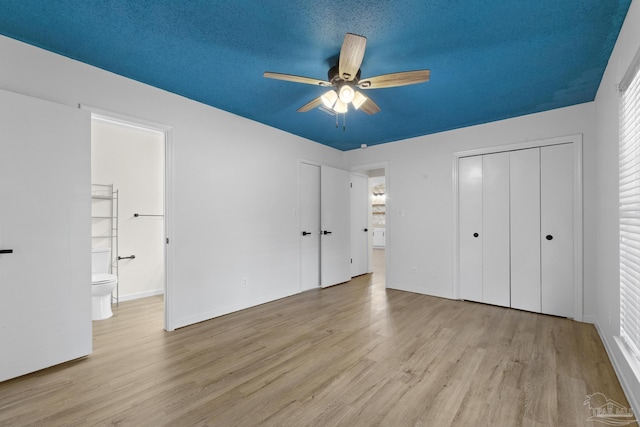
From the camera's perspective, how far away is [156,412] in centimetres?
173

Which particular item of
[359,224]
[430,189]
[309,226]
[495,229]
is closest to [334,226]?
[309,226]

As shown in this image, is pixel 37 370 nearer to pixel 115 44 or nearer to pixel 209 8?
pixel 115 44

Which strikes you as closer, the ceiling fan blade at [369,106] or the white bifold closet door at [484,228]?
the ceiling fan blade at [369,106]

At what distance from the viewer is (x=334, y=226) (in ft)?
16.6

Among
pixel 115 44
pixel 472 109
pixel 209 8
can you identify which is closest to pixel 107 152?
pixel 115 44

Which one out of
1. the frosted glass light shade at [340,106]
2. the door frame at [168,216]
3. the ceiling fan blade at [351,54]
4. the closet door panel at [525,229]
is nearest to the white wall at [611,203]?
the closet door panel at [525,229]

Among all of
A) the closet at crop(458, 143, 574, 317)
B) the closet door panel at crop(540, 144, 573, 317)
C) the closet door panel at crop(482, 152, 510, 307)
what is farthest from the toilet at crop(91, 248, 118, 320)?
the closet door panel at crop(540, 144, 573, 317)

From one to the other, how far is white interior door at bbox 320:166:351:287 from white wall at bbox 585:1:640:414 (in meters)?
3.34

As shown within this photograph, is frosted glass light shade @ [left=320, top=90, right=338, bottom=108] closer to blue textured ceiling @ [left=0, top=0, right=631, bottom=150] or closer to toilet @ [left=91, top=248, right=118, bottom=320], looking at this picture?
blue textured ceiling @ [left=0, top=0, right=631, bottom=150]

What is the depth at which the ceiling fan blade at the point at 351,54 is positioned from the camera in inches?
67.7

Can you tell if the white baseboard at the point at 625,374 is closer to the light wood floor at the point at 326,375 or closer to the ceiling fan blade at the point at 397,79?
the light wood floor at the point at 326,375

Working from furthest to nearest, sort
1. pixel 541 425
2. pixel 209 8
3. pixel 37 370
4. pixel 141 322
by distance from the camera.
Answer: pixel 141 322, pixel 37 370, pixel 209 8, pixel 541 425

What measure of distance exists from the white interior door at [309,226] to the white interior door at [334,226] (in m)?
0.08

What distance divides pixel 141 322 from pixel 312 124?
10.6ft
